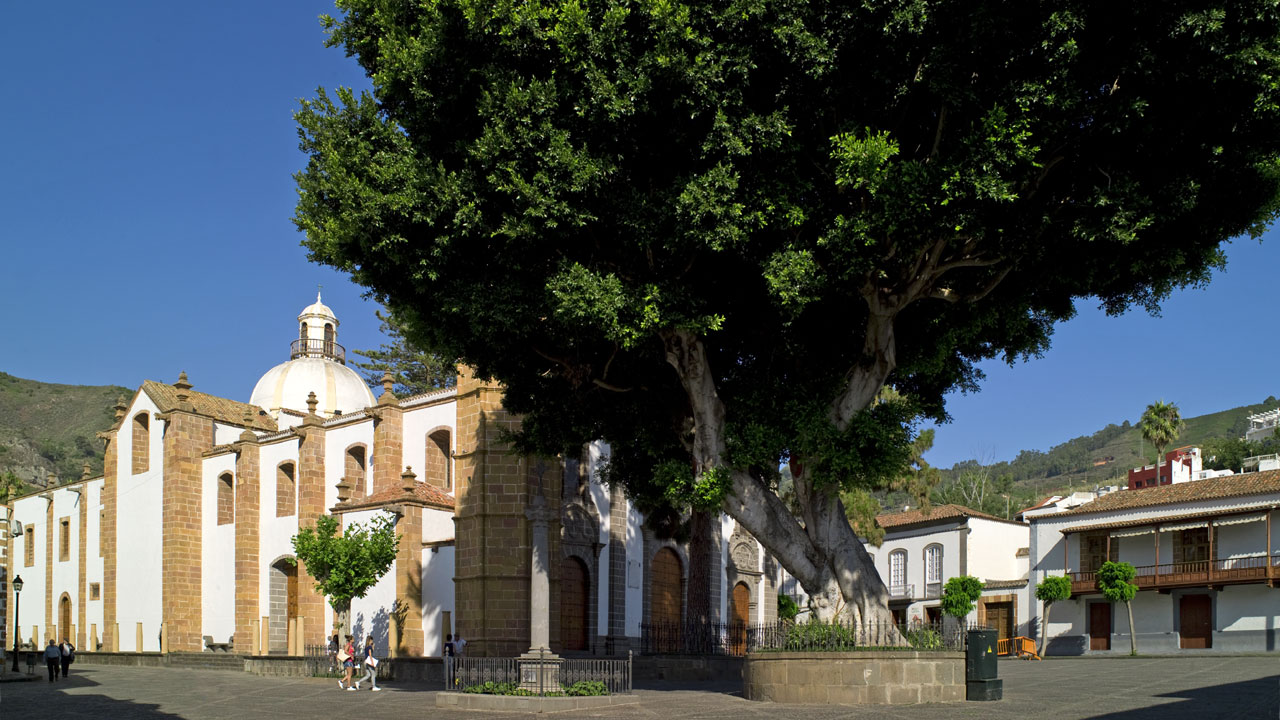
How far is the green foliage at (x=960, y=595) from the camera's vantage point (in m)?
35.9

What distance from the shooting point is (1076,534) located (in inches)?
1473

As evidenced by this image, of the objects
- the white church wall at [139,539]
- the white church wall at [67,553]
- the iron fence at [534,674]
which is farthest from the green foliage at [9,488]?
the iron fence at [534,674]

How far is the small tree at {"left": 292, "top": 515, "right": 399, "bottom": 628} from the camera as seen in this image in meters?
25.6

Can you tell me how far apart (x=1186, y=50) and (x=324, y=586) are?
22032 mm

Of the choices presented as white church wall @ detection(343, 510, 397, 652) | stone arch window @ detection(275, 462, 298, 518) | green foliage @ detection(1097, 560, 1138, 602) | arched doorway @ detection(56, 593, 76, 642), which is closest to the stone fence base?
white church wall @ detection(343, 510, 397, 652)

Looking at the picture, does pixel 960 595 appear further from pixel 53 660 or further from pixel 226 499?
pixel 53 660

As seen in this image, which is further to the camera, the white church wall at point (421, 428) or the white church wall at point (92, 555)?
the white church wall at point (92, 555)

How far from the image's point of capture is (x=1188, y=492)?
114 ft

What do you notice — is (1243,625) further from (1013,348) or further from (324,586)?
(324,586)

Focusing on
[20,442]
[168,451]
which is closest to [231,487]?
[168,451]

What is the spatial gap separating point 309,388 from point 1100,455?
128 meters

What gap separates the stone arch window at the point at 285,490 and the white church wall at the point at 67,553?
55.3 ft

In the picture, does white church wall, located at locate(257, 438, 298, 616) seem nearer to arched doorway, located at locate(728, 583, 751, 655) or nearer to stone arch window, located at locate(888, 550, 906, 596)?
arched doorway, located at locate(728, 583, 751, 655)

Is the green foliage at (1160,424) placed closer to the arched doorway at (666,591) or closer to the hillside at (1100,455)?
the arched doorway at (666,591)
